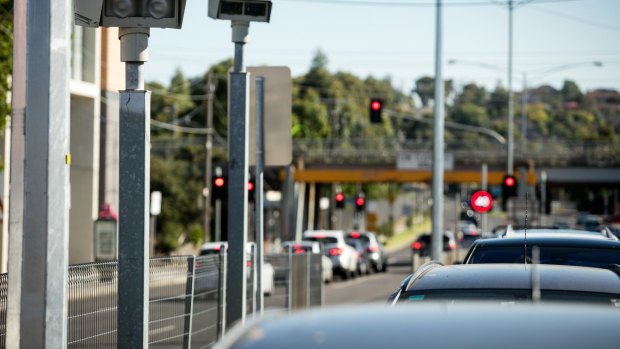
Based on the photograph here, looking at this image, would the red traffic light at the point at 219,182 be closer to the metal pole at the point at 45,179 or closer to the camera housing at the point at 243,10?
the camera housing at the point at 243,10

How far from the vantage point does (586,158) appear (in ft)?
209

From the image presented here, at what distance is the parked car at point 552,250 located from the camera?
10125mm

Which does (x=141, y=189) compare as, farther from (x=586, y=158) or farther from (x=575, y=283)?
(x=586, y=158)

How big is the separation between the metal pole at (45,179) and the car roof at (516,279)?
7.23 feet

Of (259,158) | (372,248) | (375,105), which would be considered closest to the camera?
(259,158)

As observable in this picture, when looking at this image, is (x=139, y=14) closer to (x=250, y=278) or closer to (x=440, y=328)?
(x=440, y=328)

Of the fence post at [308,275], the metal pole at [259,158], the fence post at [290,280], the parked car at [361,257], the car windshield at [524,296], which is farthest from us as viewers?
the parked car at [361,257]

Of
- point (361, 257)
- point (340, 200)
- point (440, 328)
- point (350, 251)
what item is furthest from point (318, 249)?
point (440, 328)

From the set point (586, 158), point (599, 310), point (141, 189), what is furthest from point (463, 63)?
point (599, 310)

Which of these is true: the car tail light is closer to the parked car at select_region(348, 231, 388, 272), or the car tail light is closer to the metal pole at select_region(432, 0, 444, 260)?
the parked car at select_region(348, 231, 388, 272)

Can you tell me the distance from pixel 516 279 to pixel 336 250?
33.1 metres

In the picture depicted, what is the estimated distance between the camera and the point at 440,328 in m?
3.73

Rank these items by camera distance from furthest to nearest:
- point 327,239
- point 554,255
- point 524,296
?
point 327,239, point 554,255, point 524,296

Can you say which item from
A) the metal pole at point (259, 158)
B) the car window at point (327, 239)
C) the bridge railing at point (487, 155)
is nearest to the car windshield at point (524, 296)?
the metal pole at point (259, 158)
